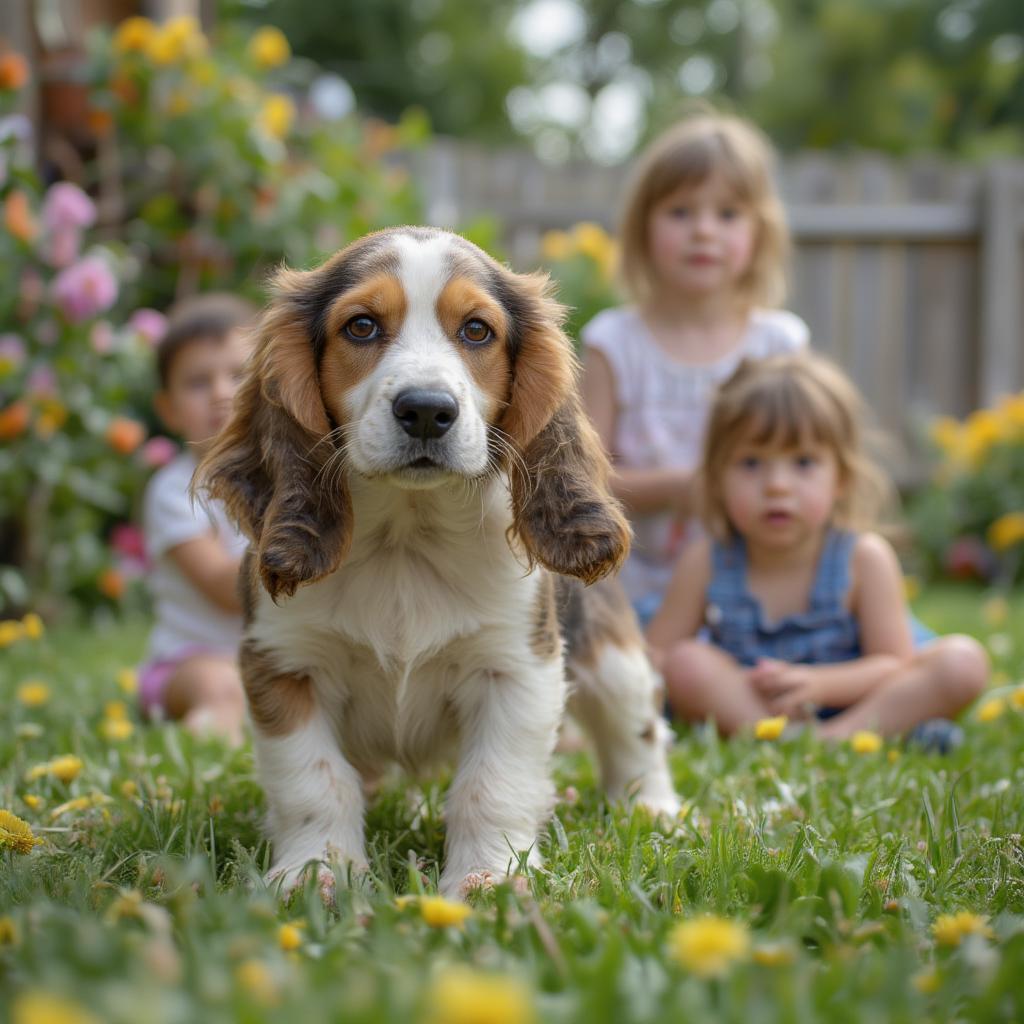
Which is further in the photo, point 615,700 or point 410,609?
point 615,700

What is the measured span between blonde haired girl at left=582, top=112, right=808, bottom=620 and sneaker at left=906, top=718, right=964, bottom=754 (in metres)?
1.25

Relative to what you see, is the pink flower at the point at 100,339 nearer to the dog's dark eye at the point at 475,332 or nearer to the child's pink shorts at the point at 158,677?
the child's pink shorts at the point at 158,677

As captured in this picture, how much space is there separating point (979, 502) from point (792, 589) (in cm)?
532

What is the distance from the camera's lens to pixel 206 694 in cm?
430

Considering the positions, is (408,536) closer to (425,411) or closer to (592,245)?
(425,411)

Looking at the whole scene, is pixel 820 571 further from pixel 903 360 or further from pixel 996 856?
pixel 903 360

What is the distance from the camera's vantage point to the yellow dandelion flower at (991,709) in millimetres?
3936

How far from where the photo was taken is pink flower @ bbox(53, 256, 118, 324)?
5.51 metres

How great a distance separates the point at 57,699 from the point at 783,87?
881 inches

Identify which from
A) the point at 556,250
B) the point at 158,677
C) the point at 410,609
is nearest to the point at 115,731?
the point at 158,677

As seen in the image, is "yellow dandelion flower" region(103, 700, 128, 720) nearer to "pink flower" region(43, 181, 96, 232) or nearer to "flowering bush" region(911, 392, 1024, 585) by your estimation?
→ "pink flower" region(43, 181, 96, 232)

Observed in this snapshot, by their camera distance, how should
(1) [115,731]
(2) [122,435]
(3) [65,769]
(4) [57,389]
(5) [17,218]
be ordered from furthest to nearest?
1. (2) [122,435]
2. (4) [57,389]
3. (5) [17,218]
4. (1) [115,731]
5. (3) [65,769]

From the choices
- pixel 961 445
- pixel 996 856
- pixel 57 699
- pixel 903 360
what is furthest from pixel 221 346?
pixel 903 360

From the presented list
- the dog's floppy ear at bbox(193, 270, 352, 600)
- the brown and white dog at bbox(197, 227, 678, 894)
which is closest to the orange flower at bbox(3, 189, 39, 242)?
the brown and white dog at bbox(197, 227, 678, 894)
